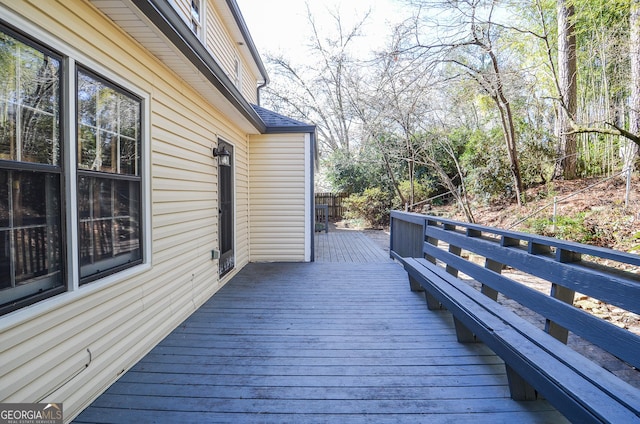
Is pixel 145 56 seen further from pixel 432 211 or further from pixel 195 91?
pixel 432 211

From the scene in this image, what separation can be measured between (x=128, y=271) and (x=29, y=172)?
0.97 meters

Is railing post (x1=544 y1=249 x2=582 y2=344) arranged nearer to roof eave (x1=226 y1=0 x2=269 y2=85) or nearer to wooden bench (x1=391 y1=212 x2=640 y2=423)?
wooden bench (x1=391 y1=212 x2=640 y2=423)

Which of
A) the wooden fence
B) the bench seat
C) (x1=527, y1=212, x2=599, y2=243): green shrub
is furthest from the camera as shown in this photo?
the wooden fence

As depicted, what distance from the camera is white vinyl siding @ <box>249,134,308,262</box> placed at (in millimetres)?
5758

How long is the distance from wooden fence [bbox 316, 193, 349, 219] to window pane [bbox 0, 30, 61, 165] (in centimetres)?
1205

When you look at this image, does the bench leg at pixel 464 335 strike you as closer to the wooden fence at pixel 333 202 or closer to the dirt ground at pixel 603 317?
the dirt ground at pixel 603 317

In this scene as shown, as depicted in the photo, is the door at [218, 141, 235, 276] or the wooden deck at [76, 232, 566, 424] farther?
the door at [218, 141, 235, 276]

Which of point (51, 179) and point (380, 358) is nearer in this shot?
point (51, 179)

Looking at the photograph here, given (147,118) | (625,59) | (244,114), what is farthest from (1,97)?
(625,59)

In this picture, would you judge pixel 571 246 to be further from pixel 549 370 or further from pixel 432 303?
pixel 432 303

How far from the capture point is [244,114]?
4.38 meters

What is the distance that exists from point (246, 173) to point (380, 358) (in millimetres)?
A: 4005

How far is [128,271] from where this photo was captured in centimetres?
237

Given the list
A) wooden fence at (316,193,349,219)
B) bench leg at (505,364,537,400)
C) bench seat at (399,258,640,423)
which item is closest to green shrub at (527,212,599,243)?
bench seat at (399,258,640,423)
